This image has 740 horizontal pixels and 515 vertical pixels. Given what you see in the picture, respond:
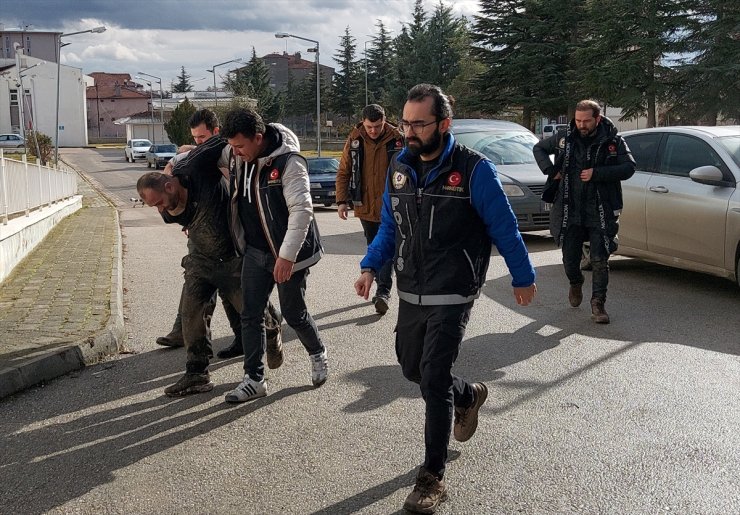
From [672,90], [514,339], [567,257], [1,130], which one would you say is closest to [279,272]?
[514,339]

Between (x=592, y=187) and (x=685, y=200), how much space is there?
5.66ft

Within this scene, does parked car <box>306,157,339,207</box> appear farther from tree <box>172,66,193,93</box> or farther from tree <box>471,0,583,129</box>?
tree <box>172,66,193,93</box>

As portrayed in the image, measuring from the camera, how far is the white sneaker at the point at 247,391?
514cm

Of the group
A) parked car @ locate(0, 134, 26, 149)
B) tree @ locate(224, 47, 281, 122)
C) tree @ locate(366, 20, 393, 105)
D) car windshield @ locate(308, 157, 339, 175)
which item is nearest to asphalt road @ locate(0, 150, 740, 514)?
car windshield @ locate(308, 157, 339, 175)

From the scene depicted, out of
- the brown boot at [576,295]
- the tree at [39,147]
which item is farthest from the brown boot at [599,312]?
the tree at [39,147]

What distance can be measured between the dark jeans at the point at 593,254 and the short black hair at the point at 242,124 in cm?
361

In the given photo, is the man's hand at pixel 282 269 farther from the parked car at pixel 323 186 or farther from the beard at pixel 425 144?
the parked car at pixel 323 186

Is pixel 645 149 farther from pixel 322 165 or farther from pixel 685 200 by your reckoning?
pixel 322 165

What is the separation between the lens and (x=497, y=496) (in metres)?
3.70

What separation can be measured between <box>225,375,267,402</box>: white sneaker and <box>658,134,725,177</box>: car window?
215 inches

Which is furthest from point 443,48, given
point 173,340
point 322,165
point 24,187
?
point 173,340

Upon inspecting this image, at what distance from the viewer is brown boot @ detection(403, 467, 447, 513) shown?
3520mm

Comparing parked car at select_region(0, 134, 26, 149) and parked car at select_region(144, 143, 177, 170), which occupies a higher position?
parked car at select_region(0, 134, 26, 149)

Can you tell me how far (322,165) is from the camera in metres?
25.8
